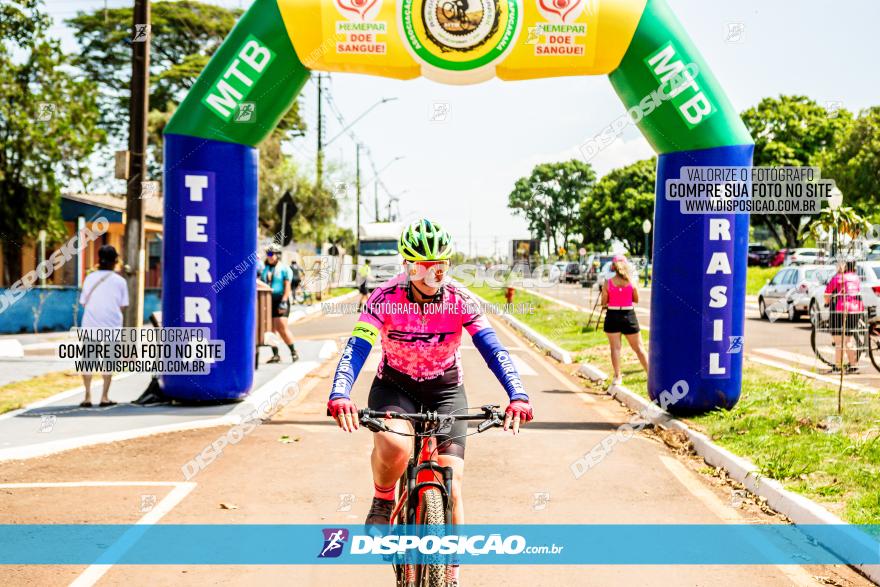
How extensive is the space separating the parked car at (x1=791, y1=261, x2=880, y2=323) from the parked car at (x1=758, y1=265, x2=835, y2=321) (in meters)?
0.08

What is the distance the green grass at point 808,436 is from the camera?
679cm

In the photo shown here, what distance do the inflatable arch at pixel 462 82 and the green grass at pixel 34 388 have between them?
6.79ft

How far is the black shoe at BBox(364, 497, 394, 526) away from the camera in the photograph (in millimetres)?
4523

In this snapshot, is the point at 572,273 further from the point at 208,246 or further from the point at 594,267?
the point at 208,246

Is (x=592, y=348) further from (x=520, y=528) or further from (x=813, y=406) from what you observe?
(x=520, y=528)

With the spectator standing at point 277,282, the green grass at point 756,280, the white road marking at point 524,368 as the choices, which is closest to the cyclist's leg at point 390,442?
the spectator standing at point 277,282

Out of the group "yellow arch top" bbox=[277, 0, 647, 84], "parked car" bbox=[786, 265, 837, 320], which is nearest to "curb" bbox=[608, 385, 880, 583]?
"yellow arch top" bbox=[277, 0, 647, 84]

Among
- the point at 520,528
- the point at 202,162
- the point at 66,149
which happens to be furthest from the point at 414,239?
the point at 66,149

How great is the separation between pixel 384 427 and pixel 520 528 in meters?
2.37

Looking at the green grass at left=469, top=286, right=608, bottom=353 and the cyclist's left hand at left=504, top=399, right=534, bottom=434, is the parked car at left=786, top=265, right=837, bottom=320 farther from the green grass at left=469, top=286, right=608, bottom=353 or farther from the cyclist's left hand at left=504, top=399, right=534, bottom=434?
the cyclist's left hand at left=504, top=399, right=534, bottom=434

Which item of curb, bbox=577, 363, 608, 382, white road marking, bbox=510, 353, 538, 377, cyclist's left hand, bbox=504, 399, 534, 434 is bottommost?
white road marking, bbox=510, 353, 538, 377

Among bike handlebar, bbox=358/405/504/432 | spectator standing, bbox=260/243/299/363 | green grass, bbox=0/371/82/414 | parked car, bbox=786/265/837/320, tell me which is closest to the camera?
bike handlebar, bbox=358/405/504/432

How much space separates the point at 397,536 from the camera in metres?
4.38

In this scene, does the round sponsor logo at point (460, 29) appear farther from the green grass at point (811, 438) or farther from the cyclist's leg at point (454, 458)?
the cyclist's leg at point (454, 458)
